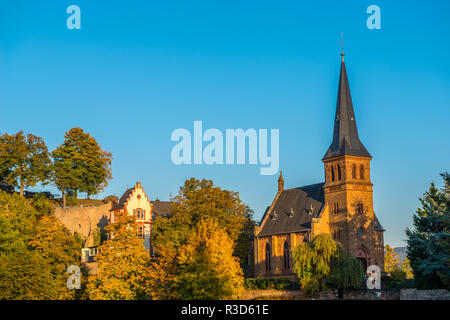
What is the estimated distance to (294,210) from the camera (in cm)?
8869

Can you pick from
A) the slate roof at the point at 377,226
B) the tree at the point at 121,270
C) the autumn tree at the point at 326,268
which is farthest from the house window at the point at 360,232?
the tree at the point at 121,270

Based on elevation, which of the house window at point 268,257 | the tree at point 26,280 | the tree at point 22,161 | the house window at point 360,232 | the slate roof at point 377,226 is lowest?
the tree at point 26,280

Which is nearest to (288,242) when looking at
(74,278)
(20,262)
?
(74,278)

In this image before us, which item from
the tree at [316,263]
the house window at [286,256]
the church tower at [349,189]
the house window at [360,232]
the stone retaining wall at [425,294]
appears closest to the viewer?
the stone retaining wall at [425,294]

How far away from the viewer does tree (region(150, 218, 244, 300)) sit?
196 feet

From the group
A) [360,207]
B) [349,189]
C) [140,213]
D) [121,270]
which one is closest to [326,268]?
[349,189]

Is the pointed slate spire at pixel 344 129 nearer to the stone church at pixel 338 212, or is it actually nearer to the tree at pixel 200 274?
the stone church at pixel 338 212

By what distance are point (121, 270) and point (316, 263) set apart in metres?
20.0

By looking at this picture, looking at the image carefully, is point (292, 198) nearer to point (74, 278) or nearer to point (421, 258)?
point (421, 258)

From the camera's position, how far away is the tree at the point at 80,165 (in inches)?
3808

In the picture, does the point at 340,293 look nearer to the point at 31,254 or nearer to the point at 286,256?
the point at 286,256

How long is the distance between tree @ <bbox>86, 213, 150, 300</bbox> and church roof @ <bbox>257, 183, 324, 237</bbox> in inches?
1058
